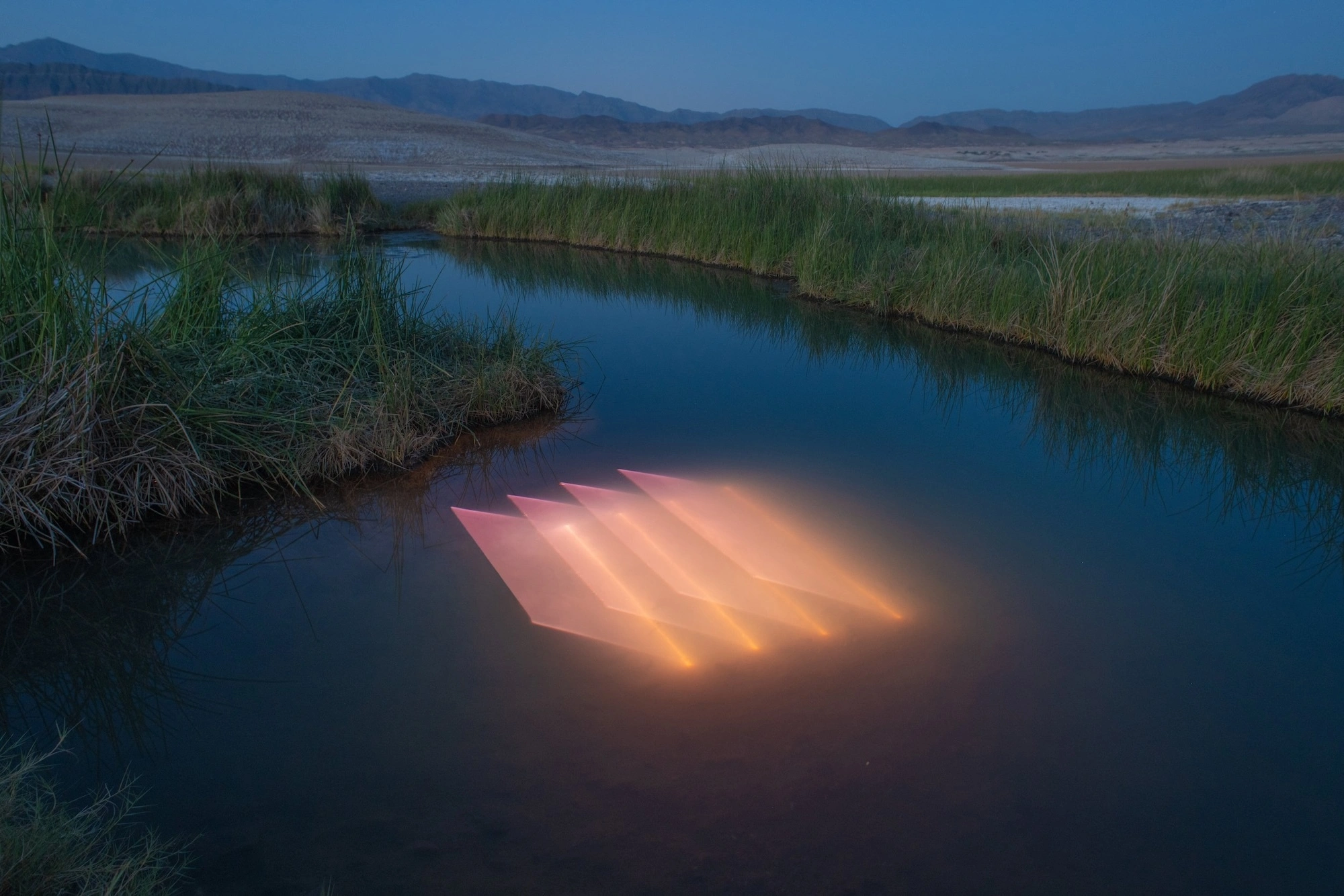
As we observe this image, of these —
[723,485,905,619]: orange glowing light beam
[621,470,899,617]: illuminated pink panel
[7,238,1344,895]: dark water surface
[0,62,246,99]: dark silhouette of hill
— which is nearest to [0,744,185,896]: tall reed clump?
[7,238,1344,895]: dark water surface

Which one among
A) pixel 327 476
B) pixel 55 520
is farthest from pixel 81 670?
pixel 327 476

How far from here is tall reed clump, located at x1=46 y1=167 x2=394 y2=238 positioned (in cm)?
974

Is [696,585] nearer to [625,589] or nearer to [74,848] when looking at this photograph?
[625,589]

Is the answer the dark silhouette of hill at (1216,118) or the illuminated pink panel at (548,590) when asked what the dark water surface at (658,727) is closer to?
the illuminated pink panel at (548,590)

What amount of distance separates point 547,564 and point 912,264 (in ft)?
16.0

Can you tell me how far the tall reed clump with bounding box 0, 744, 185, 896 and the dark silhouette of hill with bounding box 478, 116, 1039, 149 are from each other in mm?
64736

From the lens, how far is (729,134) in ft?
256

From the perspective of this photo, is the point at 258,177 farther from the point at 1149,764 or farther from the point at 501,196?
the point at 1149,764

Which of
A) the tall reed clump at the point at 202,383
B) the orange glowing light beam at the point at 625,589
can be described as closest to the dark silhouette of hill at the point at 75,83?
the tall reed clump at the point at 202,383

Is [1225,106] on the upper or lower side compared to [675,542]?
upper

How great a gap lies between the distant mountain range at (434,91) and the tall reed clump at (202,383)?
405 ft

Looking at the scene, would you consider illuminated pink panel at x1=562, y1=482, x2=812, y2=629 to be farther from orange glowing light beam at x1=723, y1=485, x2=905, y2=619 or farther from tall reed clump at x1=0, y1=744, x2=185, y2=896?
tall reed clump at x1=0, y1=744, x2=185, y2=896

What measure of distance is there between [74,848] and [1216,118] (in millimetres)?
136428

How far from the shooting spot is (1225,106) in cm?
11750
